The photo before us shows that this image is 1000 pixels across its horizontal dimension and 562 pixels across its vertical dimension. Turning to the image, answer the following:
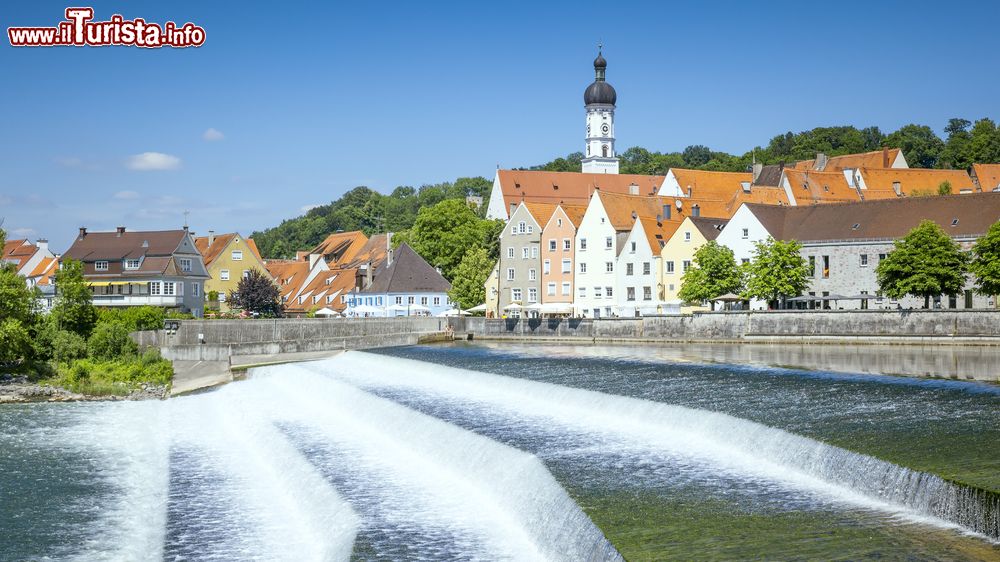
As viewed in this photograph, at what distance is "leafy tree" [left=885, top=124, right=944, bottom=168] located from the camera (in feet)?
474

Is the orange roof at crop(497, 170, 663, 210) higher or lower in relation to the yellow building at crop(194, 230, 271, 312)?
higher

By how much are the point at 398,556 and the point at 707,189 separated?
85546mm

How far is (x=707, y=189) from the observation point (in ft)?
321

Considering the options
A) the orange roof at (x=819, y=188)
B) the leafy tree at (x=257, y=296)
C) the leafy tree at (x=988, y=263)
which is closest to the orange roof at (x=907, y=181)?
the orange roof at (x=819, y=188)

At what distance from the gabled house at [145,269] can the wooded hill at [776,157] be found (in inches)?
2958

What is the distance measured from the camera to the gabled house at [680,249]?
72500 millimetres

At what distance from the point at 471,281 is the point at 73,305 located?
37.5 meters

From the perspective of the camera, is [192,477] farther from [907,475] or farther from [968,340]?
[968,340]

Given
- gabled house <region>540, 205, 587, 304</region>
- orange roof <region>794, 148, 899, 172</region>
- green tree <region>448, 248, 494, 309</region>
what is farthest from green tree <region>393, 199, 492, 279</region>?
orange roof <region>794, 148, 899, 172</region>

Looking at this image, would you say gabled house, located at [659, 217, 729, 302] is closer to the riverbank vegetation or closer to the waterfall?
the riverbank vegetation

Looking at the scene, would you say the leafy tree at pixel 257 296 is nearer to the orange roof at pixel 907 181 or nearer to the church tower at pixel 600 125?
the orange roof at pixel 907 181

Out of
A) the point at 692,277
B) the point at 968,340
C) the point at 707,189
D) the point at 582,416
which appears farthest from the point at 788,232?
the point at 582,416

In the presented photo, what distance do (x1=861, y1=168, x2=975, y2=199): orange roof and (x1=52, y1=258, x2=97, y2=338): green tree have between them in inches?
2586

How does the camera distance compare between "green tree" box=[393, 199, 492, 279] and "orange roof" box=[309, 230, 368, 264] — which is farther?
"orange roof" box=[309, 230, 368, 264]
